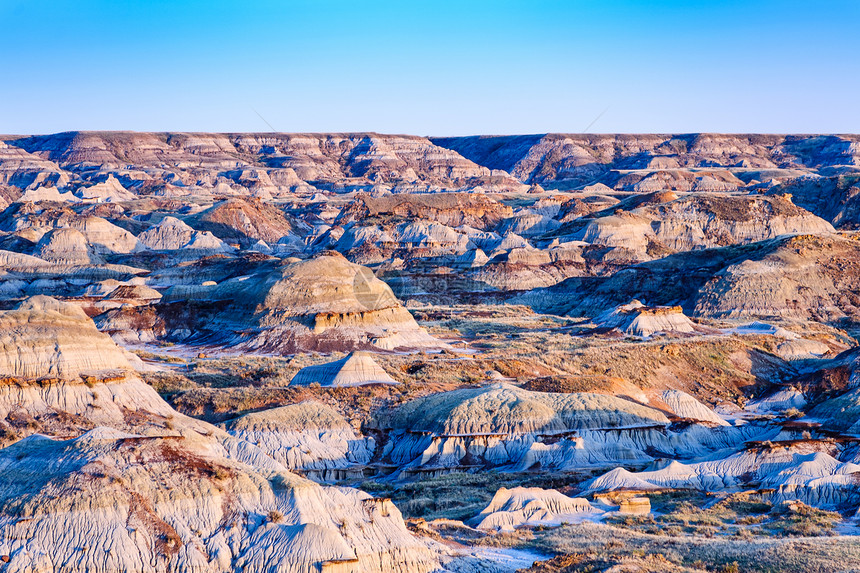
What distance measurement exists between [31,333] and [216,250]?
373 feet

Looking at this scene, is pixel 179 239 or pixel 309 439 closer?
pixel 309 439

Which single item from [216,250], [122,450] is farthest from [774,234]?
[122,450]

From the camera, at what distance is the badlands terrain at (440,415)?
104ft

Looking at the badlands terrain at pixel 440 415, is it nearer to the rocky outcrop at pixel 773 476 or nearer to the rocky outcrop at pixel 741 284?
the rocky outcrop at pixel 773 476

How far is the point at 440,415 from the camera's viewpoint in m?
59.7

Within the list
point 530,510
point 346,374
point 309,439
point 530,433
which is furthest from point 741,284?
point 530,510

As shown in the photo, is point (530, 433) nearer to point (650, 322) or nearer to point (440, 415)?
point (440, 415)

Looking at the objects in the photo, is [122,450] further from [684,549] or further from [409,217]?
[409,217]

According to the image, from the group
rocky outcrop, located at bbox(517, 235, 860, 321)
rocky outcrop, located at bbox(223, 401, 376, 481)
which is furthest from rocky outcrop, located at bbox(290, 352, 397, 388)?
rocky outcrop, located at bbox(517, 235, 860, 321)

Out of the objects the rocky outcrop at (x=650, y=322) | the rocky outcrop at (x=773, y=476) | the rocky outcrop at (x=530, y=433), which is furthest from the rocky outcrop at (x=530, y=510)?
the rocky outcrop at (x=650, y=322)

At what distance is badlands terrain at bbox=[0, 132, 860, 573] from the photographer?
31.8 metres

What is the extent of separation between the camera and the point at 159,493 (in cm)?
3186

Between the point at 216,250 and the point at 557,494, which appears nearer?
the point at 557,494

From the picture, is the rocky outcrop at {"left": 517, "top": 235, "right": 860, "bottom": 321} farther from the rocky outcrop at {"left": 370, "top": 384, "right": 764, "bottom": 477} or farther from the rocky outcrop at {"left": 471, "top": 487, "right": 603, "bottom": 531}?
the rocky outcrop at {"left": 471, "top": 487, "right": 603, "bottom": 531}
